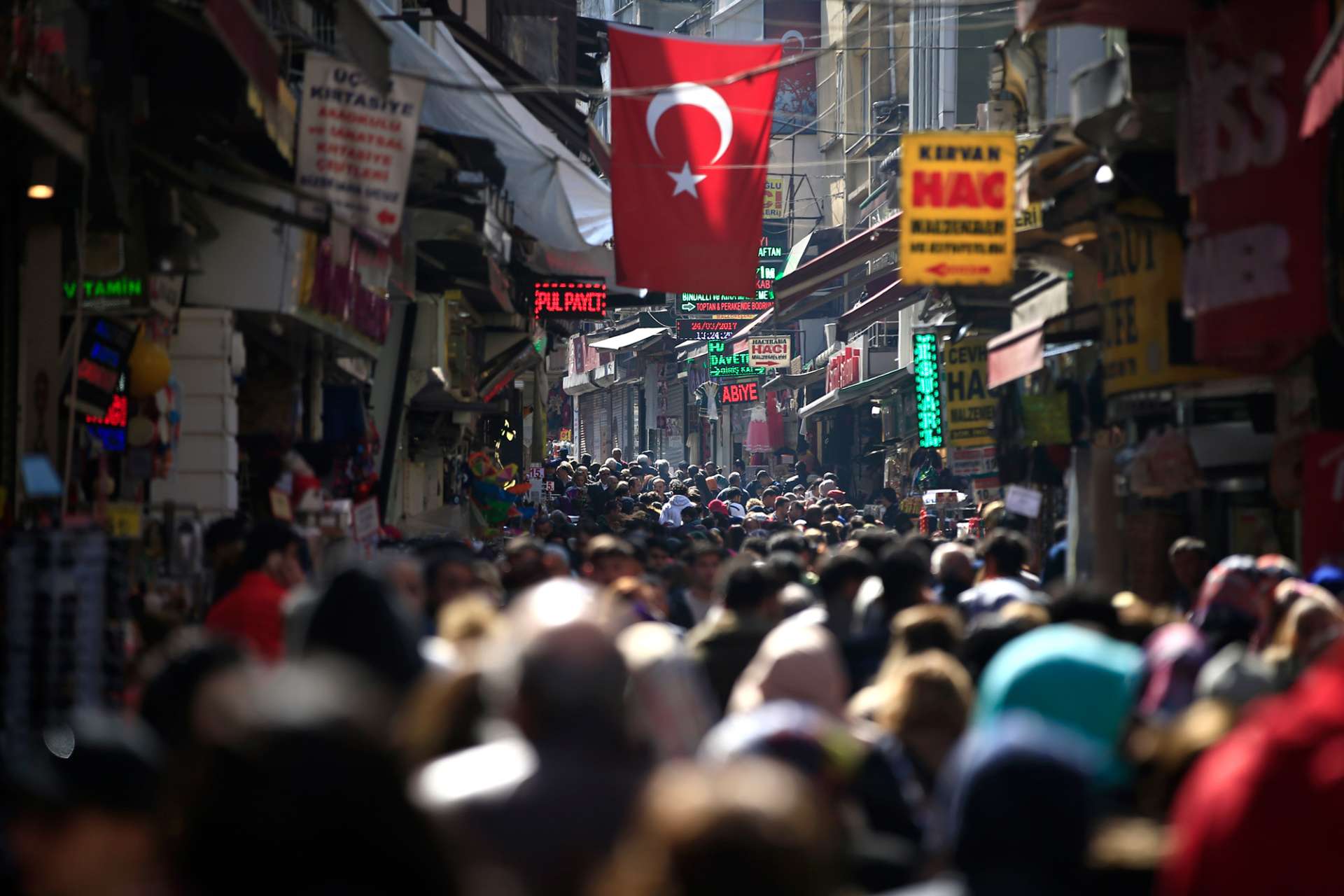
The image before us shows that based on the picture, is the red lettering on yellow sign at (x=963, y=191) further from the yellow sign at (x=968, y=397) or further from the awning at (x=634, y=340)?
the awning at (x=634, y=340)

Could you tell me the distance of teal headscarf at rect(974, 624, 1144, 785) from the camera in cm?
449

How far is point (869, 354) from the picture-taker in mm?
36656

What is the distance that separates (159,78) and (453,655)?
18.0ft

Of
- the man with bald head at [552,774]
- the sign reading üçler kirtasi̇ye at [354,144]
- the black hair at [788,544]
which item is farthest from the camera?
the black hair at [788,544]

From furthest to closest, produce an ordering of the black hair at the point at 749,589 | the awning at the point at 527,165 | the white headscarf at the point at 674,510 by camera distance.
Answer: the white headscarf at the point at 674,510
the awning at the point at 527,165
the black hair at the point at 749,589

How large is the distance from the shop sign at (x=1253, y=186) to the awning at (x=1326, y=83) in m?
1.83

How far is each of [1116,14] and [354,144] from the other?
5.09 metres

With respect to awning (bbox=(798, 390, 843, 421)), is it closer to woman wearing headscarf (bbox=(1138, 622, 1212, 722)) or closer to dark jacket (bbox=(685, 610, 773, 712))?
dark jacket (bbox=(685, 610, 773, 712))

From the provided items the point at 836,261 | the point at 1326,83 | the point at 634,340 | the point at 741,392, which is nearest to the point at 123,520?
the point at 1326,83

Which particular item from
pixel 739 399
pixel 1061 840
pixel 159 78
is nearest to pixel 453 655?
pixel 1061 840

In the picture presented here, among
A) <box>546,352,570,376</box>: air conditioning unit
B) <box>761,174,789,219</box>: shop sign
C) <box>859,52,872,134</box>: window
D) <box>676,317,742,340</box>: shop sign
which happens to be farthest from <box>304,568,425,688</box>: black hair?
<box>761,174,789,219</box>: shop sign

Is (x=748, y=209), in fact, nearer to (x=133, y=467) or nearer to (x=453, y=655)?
(x=133, y=467)

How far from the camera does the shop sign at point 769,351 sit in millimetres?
42281

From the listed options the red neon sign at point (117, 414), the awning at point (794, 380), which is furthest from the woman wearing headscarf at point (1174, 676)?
the awning at point (794, 380)
